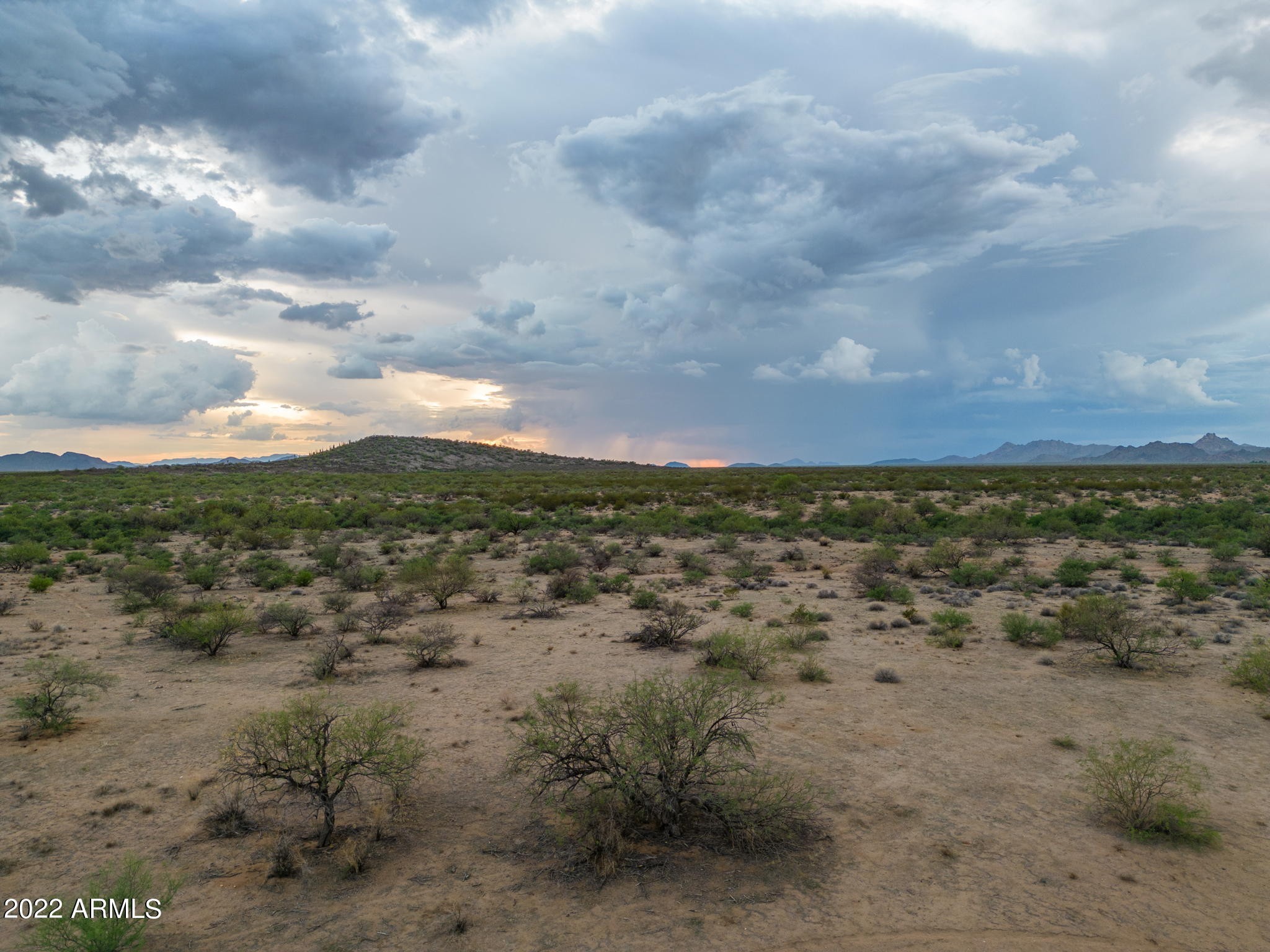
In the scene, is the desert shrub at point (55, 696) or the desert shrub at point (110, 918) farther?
the desert shrub at point (55, 696)

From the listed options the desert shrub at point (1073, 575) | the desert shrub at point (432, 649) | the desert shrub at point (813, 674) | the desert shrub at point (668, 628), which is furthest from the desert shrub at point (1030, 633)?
the desert shrub at point (432, 649)

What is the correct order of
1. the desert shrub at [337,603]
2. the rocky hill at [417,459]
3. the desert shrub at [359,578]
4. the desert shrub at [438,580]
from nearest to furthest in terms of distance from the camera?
the desert shrub at [337,603]
the desert shrub at [438,580]
the desert shrub at [359,578]
the rocky hill at [417,459]

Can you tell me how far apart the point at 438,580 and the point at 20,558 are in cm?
1510

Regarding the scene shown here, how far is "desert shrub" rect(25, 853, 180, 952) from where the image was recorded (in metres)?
4.89

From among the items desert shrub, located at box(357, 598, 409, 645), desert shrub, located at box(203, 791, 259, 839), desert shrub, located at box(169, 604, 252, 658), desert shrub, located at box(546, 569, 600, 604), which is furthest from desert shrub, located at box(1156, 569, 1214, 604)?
desert shrub, located at box(169, 604, 252, 658)

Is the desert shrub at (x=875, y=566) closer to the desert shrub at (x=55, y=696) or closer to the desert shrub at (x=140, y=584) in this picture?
the desert shrub at (x=55, y=696)

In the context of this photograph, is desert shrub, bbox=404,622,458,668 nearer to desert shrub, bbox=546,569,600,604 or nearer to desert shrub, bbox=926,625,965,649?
desert shrub, bbox=546,569,600,604

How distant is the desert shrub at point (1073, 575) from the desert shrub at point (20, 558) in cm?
3256

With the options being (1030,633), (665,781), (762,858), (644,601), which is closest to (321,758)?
(665,781)

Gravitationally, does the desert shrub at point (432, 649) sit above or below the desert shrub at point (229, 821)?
above

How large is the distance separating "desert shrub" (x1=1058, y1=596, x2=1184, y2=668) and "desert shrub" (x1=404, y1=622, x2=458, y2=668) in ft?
41.5

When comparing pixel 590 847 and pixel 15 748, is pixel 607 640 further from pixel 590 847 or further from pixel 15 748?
pixel 15 748

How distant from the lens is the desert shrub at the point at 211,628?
13344 millimetres

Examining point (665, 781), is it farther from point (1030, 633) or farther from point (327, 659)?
point (1030, 633)
